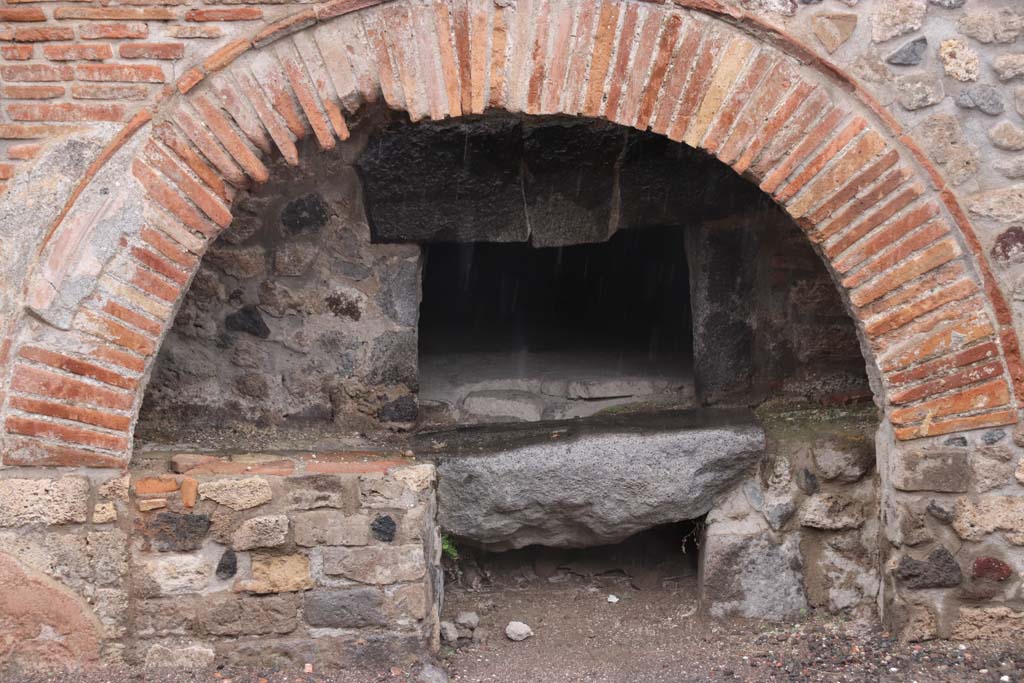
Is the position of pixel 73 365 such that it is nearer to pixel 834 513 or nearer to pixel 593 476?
pixel 593 476

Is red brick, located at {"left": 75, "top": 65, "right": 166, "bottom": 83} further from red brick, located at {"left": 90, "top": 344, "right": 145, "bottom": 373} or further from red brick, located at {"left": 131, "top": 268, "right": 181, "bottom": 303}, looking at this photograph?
red brick, located at {"left": 90, "top": 344, "right": 145, "bottom": 373}

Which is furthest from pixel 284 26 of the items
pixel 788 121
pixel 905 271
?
pixel 905 271

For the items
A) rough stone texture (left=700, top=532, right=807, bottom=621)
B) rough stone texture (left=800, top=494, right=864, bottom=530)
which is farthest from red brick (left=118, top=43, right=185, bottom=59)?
rough stone texture (left=800, top=494, right=864, bottom=530)

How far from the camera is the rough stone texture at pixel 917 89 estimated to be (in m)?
3.28

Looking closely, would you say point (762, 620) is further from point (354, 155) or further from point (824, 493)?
point (354, 155)

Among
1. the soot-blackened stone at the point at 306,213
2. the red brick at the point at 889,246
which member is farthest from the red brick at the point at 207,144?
the red brick at the point at 889,246

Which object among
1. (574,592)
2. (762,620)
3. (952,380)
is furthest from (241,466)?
(952,380)

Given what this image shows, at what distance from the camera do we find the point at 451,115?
331cm

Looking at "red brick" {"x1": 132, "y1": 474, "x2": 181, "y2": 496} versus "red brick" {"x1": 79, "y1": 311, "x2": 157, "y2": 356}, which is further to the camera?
"red brick" {"x1": 132, "y1": 474, "x2": 181, "y2": 496}

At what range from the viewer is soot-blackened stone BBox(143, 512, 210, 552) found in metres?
3.42

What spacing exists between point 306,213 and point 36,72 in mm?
1096

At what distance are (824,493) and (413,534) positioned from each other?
1.54m

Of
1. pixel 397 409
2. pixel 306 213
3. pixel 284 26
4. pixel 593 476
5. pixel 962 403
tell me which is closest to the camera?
pixel 284 26

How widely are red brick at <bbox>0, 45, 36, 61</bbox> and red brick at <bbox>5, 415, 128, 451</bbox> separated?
1093mm
